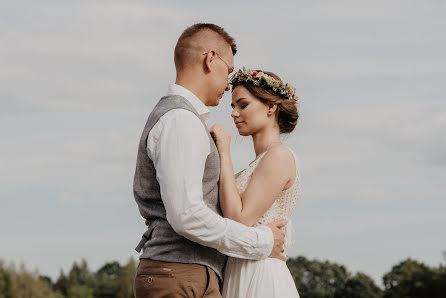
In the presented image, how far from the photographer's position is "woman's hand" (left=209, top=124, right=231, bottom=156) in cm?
604

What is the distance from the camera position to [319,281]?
3652 inches

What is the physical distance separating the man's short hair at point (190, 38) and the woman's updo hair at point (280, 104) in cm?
54

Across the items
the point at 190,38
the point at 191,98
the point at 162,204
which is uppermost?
the point at 190,38

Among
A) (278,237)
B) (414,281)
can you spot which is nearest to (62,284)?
(414,281)

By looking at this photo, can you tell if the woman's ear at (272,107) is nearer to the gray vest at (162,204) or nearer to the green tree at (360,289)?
the gray vest at (162,204)

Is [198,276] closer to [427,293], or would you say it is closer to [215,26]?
[215,26]

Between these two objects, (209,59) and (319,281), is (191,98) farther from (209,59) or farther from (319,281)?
(319,281)

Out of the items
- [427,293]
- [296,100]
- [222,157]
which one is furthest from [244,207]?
[427,293]

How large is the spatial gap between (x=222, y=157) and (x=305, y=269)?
87762 mm

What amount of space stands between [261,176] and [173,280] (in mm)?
1359

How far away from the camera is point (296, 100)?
23.3 feet

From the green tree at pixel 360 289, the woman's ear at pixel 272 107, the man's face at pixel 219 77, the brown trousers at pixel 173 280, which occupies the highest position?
the green tree at pixel 360 289

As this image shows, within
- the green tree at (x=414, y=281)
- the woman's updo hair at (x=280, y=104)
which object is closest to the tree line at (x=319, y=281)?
the green tree at (x=414, y=281)

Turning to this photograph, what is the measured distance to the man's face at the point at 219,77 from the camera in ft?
20.0
